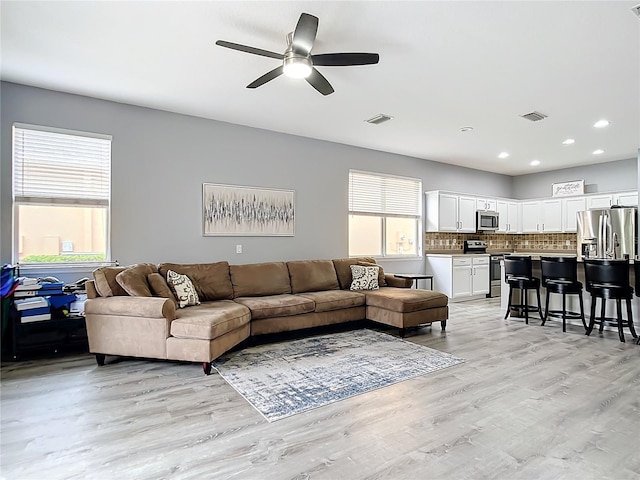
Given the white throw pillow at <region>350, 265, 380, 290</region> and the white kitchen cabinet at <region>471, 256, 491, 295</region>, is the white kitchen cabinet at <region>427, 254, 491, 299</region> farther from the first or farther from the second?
the white throw pillow at <region>350, 265, 380, 290</region>

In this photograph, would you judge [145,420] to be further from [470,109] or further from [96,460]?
[470,109]

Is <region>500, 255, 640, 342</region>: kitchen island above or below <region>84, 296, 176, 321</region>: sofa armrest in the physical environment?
below

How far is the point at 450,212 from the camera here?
753 cm

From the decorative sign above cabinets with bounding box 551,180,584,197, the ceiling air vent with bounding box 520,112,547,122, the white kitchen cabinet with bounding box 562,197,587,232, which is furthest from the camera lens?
the decorative sign above cabinets with bounding box 551,180,584,197

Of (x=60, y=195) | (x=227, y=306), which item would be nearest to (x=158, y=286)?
(x=227, y=306)

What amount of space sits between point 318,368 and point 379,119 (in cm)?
332

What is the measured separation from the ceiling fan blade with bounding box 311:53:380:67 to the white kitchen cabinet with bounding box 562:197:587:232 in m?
7.03

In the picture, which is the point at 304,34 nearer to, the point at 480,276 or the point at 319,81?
the point at 319,81

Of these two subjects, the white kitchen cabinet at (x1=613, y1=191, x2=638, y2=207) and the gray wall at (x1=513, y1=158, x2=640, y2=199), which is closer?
the white kitchen cabinet at (x1=613, y1=191, x2=638, y2=207)

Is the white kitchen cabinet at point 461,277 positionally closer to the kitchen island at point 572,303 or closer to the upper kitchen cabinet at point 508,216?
the kitchen island at point 572,303

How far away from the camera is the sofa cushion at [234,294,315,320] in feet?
13.8

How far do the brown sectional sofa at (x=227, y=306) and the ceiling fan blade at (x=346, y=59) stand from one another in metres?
2.37

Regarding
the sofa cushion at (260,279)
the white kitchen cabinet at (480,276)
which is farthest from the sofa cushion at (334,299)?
the white kitchen cabinet at (480,276)

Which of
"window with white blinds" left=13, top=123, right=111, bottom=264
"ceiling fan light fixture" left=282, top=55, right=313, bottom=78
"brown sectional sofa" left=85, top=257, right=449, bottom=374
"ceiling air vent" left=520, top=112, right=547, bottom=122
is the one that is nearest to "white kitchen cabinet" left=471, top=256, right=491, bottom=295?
"brown sectional sofa" left=85, top=257, right=449, bottom=374
